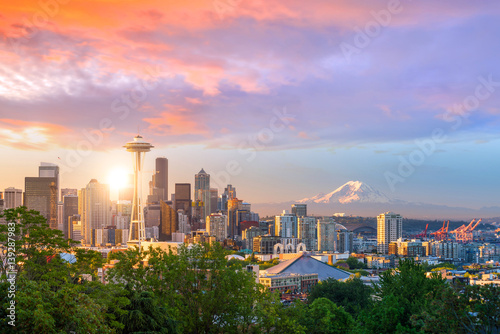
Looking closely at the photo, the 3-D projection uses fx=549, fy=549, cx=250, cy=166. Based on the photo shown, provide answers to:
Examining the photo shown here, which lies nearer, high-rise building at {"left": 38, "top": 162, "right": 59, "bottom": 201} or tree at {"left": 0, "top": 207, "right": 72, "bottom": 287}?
tree at {"left": 0, "top": 207, "right": 72, "bottom": 287}

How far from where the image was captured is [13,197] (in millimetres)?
129750

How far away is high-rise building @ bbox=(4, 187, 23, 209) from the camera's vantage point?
12625cm

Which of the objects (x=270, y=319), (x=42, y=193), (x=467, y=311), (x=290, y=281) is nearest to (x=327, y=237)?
(x=42, y=193)

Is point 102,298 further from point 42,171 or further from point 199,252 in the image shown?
point 42,171

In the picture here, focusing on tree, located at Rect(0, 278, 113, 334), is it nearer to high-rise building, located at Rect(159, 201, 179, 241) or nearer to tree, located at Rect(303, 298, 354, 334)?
tree, located at Rect(303, 298, 354, 334)

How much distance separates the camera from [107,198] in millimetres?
195125

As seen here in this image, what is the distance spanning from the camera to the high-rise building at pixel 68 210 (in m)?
182

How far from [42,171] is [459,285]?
521 feet

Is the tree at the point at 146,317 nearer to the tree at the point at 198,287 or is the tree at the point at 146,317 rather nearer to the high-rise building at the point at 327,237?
the tree at the point at 198,287

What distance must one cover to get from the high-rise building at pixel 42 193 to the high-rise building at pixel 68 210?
26.5m

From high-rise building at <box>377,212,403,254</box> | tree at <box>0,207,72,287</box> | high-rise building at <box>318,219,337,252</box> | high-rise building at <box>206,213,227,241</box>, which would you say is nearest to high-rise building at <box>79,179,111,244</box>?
high-rise building at <box>206,213,227,241</box>

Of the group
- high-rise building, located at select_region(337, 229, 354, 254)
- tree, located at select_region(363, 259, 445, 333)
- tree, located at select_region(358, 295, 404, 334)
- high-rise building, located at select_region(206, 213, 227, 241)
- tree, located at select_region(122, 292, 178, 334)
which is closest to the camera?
tree, located at select_region(122, 292, 178, 334)

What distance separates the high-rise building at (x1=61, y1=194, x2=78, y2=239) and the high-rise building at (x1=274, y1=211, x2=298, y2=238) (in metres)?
68.7

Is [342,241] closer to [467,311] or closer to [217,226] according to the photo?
[217,226]
